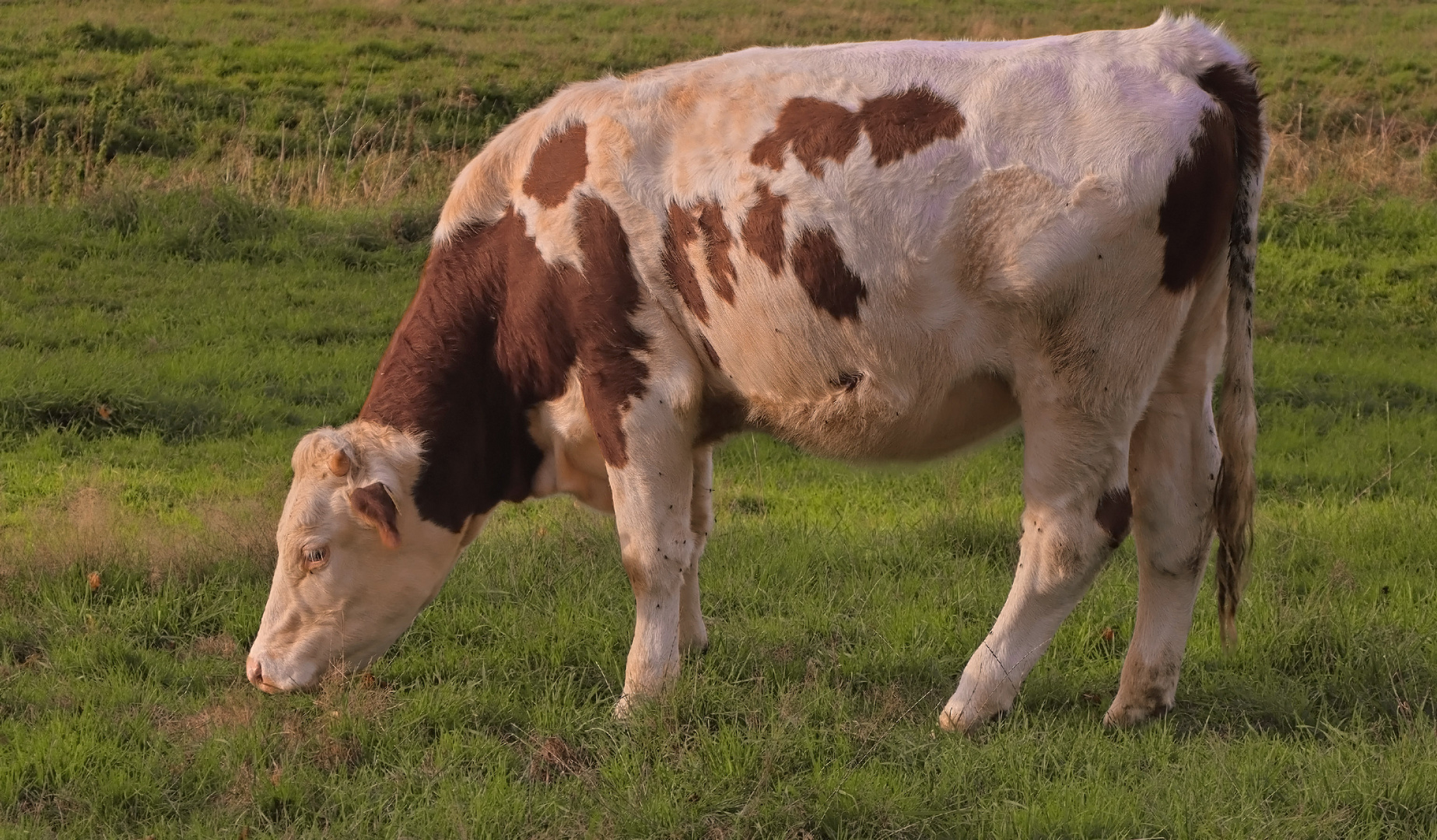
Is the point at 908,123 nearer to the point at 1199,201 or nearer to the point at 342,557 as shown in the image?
the point at 1199,201

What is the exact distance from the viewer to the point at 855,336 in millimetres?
4391

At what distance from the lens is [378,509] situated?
15.7 feet

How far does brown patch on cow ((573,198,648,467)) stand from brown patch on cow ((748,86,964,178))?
533 millimetres

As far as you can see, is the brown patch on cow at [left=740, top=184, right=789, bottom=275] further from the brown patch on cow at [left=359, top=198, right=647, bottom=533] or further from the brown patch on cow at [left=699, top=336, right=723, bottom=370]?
the brown patch on cow at [left=359, top=198, right=647, bottom=533]

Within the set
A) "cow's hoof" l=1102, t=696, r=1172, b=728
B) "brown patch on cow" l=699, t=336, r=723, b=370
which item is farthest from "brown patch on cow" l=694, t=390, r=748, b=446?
"cow's hoof" l=1102, t=696, r=1172, b=728

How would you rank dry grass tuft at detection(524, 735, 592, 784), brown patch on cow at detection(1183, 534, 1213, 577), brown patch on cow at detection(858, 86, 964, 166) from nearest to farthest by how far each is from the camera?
1. dry grass tuft at detection(524, 735, 592, 784)
2. brown patch on cow at detection(858, 86, 964, 166)
3. brown patch on cow at detection(1183, 534, 1213, 577)

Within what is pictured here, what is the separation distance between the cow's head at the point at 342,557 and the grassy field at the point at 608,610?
177 millimetres

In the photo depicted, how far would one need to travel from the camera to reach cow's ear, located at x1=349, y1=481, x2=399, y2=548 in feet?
15.7

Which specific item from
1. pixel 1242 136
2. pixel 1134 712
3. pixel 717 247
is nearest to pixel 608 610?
pixel 717 247

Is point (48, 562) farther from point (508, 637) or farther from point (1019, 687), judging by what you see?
point (1019, 687)

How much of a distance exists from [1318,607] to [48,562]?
495cm

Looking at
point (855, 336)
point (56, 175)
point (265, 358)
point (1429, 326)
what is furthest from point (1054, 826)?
point (56, 175)

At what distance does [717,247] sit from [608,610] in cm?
172

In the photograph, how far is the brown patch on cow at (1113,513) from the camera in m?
4.43
